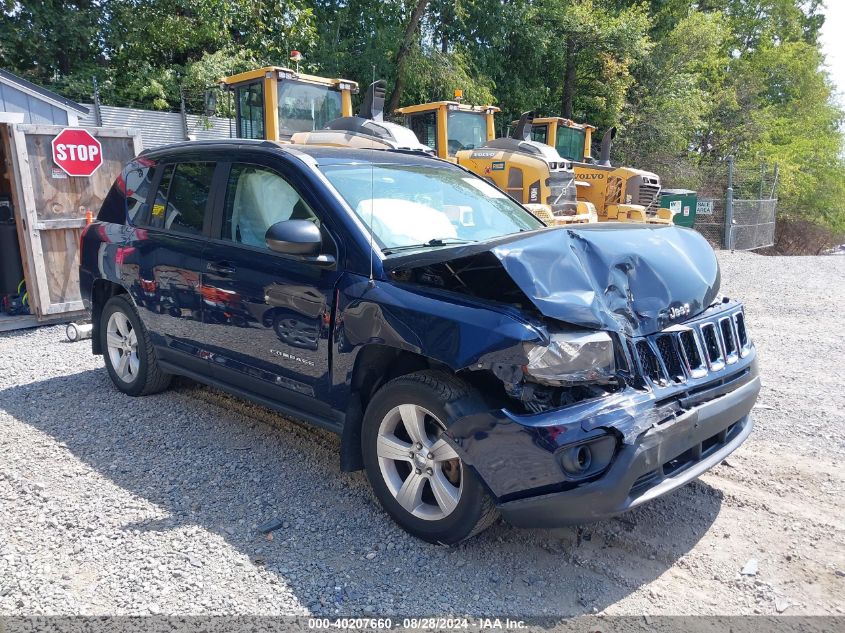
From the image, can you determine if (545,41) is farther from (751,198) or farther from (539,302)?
(539,302)

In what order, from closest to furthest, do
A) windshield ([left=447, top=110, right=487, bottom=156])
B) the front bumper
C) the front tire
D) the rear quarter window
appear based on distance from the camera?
1. the front bumper
2. the front tire
3. the rear quarter window
4. windshield ([left=447, top=110, right=487, bottom=156])

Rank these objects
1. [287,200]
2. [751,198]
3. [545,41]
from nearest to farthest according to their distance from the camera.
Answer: [287,200]
[751,198]
[545,41]

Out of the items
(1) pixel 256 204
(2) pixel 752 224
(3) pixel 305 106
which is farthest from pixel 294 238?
(2) pixel 752 224

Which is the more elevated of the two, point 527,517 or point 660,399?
point 660,399

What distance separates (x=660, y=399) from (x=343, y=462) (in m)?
1.64

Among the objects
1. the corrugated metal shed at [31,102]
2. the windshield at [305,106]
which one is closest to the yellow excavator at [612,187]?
the windshield at [305,106]

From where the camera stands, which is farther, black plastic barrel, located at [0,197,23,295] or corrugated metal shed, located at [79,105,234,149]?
corrugated metal shed, located at [79,105,234,149]

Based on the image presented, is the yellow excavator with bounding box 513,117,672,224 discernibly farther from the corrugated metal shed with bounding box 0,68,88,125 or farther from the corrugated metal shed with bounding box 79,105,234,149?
the corrugated metal shed with bounding box 0,68,88,125

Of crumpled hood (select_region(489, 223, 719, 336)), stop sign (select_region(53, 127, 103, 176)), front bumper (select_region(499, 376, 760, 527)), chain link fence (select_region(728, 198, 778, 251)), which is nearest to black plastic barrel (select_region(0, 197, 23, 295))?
stop sign (select_region(53, 127, 103, 176))

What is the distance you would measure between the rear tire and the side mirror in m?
2.13

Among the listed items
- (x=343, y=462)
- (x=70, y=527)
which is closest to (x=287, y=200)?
(x=343, y=462)

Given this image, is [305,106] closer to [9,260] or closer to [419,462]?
[9,260]

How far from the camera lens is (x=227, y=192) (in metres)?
4.30

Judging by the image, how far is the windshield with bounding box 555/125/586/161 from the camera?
17391 mm
